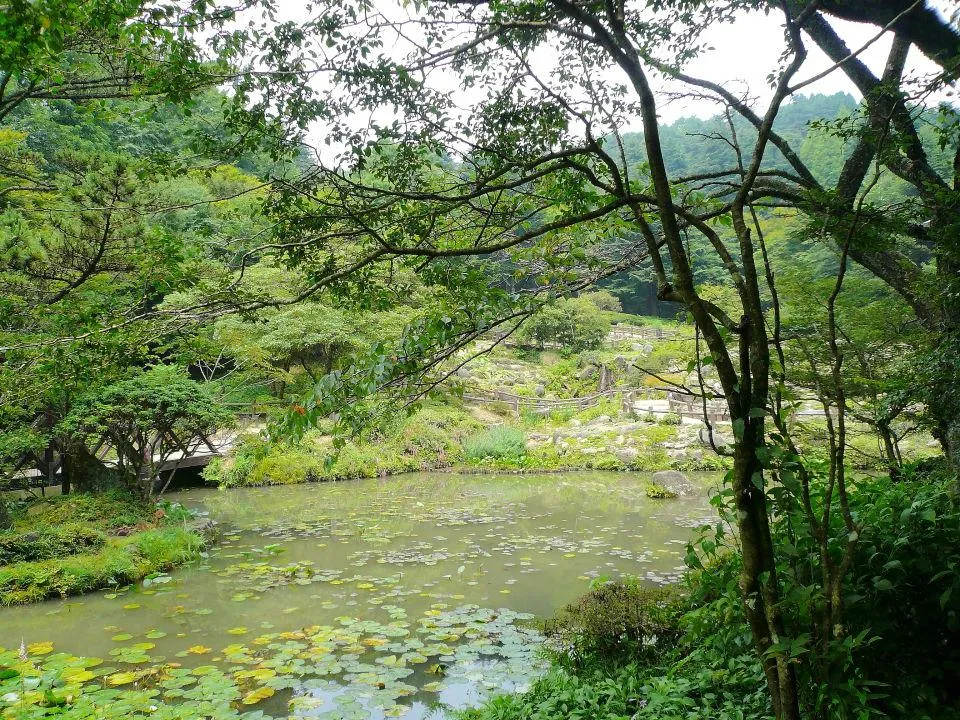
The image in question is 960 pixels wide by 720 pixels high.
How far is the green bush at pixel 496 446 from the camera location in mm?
15172

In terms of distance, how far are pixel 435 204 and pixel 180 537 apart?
6492 millimetres

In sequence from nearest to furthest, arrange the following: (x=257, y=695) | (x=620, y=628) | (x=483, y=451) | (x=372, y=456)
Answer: (x=257, y=695) → (x=620, y=628) → (x=372, y=456) → (x=483, y=451)

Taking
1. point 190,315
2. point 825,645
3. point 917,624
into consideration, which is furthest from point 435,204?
point 917,624

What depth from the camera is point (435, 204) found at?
9.89 feet

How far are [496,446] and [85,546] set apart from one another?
975cm

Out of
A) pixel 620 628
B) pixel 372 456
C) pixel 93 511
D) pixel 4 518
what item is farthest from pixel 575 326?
pixel 620 628

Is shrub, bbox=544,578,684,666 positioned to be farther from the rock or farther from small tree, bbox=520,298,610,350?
small tree, bbox=520,298,610,350

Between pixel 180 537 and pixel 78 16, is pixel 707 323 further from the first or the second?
pixel 180 537

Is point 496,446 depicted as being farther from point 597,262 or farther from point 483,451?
point 597,262

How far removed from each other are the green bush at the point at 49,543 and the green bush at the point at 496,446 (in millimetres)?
9069

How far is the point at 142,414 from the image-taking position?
8.13 meters

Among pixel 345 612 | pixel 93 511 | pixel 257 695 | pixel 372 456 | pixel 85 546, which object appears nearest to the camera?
pixel 257 695

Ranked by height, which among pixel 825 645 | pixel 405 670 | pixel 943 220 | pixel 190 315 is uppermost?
pixel 943 220

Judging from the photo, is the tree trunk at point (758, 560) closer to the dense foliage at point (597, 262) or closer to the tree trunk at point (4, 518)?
the dense foliage at point (597, 262)
